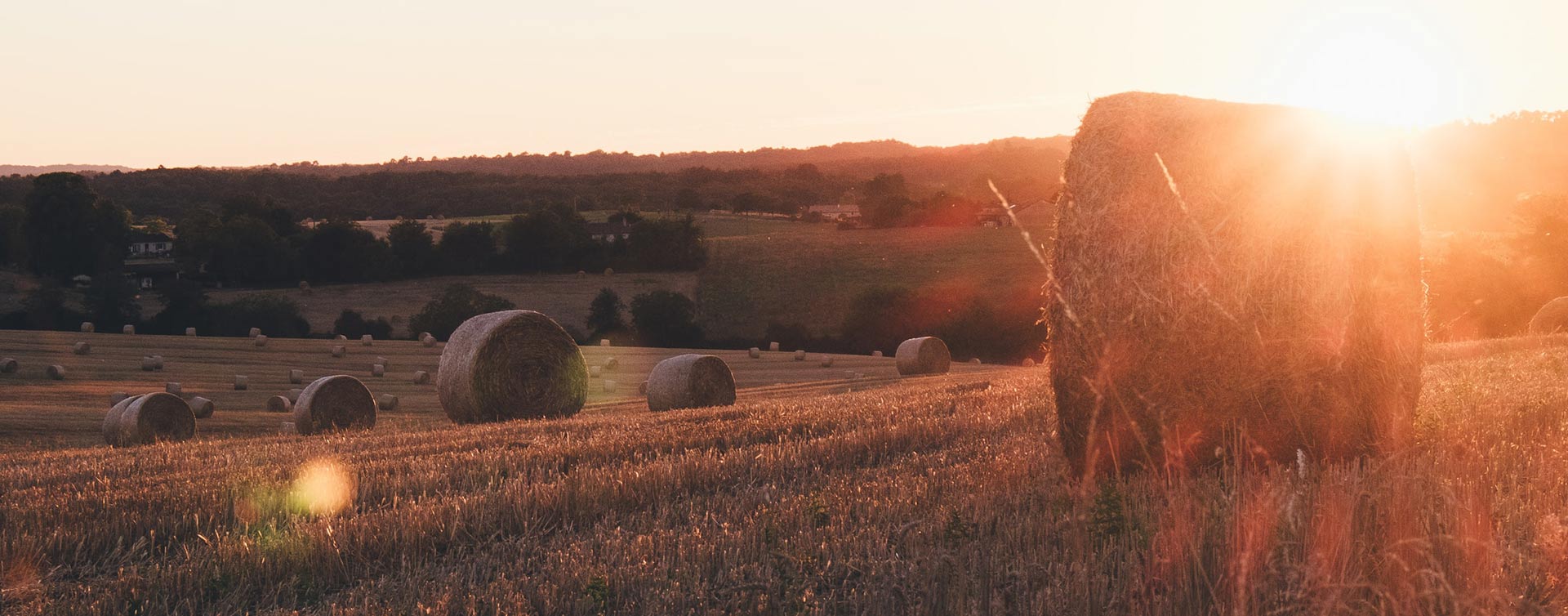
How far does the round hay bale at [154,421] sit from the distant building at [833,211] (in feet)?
277

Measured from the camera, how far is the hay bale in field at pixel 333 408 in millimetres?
20266

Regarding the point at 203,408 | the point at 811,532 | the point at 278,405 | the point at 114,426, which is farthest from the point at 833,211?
the point at 811,532

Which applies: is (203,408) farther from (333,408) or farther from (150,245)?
(150,245)

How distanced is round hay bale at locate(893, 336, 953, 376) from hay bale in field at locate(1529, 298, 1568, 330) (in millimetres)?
15897

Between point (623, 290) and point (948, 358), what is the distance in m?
34.2

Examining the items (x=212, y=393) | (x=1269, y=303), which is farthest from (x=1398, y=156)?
(x=212, y=393)

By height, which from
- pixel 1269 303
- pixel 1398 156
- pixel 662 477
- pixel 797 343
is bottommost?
pixel 797 343

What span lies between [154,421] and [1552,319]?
1294 inches

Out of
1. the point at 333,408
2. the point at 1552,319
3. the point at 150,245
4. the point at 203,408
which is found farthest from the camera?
the point at 150,245

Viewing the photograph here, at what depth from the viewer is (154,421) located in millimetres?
18750

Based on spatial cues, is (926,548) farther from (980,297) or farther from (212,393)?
(980,297)

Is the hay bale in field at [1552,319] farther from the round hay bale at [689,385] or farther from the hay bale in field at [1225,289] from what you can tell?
the hay bale in field at [1225,289]

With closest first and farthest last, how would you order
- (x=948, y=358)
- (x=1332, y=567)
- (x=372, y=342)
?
(x=1332, y=567), (x=948, y=358), (x=372, y=342)

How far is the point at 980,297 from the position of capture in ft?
212
